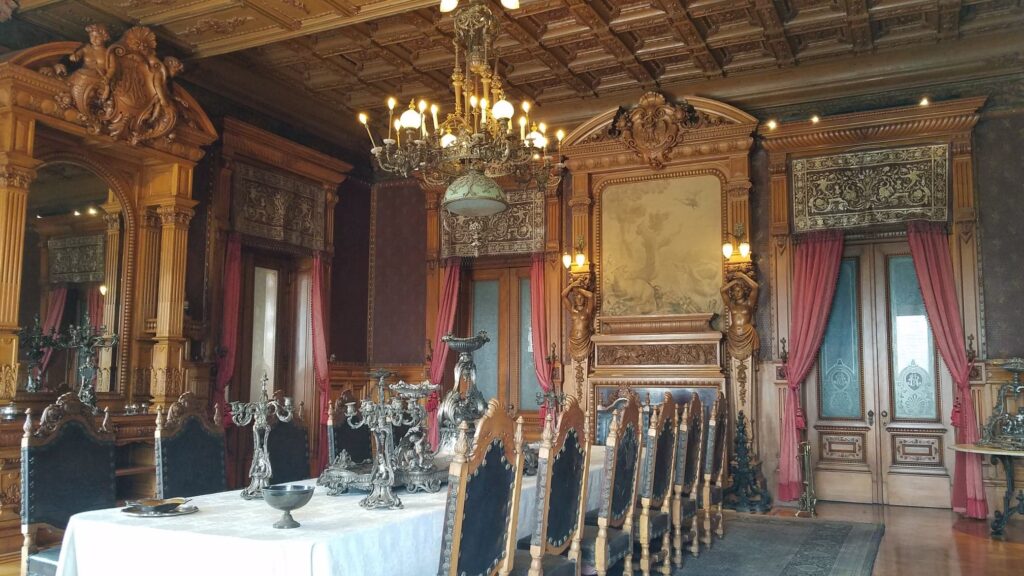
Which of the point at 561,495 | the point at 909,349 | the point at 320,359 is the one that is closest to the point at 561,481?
the point at 561,495

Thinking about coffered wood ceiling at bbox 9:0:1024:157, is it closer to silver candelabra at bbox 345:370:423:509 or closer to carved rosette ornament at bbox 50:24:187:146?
carved rosette ornament at bbox 50:24:187:146

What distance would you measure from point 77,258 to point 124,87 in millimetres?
1411

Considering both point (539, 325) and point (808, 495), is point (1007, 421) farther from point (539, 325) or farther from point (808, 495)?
point (539, 325)

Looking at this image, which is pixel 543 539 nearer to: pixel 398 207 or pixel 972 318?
pixel 972 318

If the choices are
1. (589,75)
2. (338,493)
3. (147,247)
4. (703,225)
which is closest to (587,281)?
(703,225)

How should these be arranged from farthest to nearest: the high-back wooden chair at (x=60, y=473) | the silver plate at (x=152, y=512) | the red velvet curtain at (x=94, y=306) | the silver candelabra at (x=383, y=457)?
the red velvet curtain at (x=94, y=306) < the high-back wooden chair at (x=60, y=473) < the silver candelabra at (x=383, y=457) < the silver plate at (x=152, y=512)

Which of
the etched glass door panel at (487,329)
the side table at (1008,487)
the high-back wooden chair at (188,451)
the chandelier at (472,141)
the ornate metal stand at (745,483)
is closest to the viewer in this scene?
the high-back wooden chair at (188,451)

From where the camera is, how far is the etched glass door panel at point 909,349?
7320mm

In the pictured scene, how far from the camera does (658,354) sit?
7977mm

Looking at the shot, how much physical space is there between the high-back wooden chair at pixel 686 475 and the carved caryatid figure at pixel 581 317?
310 centimetres

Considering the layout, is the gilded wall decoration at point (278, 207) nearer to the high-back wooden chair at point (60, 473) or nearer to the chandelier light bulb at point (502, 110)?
the chandelier light bulb at point (502, 110)

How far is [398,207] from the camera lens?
9.65 m

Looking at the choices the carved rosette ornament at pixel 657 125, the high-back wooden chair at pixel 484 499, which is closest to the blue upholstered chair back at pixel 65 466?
the high-back wooden chair at pixel 484 499

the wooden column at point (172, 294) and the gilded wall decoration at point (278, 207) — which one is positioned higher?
the gilded wall decoration at point (278, 207)
